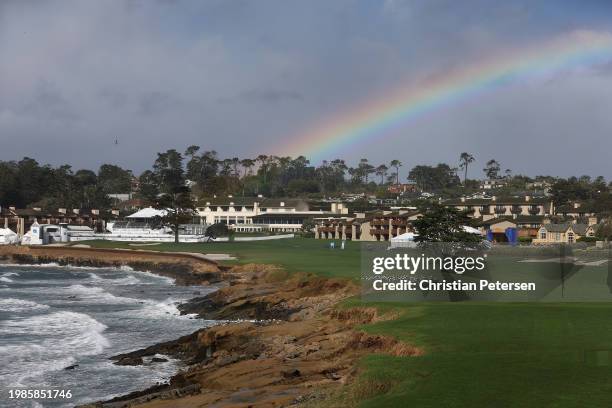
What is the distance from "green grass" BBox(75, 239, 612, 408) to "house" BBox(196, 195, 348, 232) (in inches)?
5686

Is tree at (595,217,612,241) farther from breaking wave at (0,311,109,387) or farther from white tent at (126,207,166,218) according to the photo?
white tent at (126,207,166,218)

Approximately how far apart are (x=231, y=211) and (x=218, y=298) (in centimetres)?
13584

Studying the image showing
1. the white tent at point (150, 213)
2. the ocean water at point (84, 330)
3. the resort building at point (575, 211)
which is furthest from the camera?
the resort building at point (575, 211)

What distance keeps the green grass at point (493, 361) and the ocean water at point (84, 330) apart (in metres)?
10.9

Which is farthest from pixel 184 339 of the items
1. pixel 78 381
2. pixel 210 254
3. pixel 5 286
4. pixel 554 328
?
pixel 210 254

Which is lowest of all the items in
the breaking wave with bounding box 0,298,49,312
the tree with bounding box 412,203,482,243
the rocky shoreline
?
the breaking wave with bounding box 0,298,49,312

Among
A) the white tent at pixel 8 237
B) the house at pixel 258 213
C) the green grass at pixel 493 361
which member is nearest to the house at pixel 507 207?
the house at pixel 258 213

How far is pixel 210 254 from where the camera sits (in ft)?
335

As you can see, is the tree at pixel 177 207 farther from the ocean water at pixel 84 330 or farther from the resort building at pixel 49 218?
the ocean water at pixel 84 330

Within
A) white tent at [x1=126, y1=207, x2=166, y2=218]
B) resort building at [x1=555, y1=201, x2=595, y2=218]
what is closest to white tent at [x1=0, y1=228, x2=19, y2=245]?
white tent at [x1=126, y1=207, x2=166, y2=218]

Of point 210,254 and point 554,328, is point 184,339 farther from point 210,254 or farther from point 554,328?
point 210,254

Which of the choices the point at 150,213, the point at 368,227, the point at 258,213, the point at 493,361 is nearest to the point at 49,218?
the point at 150,213

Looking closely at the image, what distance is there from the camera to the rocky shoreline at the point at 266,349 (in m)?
22.5

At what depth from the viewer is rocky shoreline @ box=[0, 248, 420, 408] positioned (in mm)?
22516
